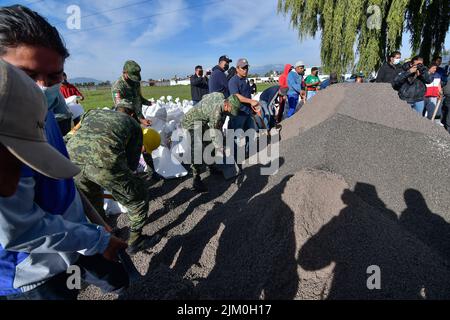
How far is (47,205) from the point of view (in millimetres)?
987

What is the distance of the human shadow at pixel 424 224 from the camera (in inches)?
83.4

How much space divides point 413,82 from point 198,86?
4428mm

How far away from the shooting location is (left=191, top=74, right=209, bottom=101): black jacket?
6259 millimetres

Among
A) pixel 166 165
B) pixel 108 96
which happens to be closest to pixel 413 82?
pixel 166 165

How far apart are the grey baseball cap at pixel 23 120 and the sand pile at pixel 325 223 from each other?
1.15 m

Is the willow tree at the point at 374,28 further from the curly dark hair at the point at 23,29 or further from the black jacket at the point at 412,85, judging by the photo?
the curly dark hair at the point at 23,29

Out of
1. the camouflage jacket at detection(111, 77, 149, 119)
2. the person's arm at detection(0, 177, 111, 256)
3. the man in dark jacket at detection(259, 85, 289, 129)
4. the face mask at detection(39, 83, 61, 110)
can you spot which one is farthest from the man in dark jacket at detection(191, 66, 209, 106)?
the person's arm at detection(0, 177, 111, 256)

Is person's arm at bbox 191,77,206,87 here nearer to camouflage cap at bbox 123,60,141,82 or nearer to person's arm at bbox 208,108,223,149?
camouflage cap at bbox 123,60,141,82

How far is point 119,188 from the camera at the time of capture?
2121mm

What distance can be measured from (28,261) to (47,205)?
201mm

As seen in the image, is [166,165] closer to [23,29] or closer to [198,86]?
[198,86]

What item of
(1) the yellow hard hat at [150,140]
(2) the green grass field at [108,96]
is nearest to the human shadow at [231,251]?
(1) the yellow hard hat at [150,140]

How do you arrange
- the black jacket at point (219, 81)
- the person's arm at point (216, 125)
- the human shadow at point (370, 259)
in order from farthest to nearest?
the black jacket at point (219, 81) < the person's arm at point (216, 125) < the human shadow at point (370, 259)

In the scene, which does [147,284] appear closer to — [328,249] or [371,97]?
[328,249]
